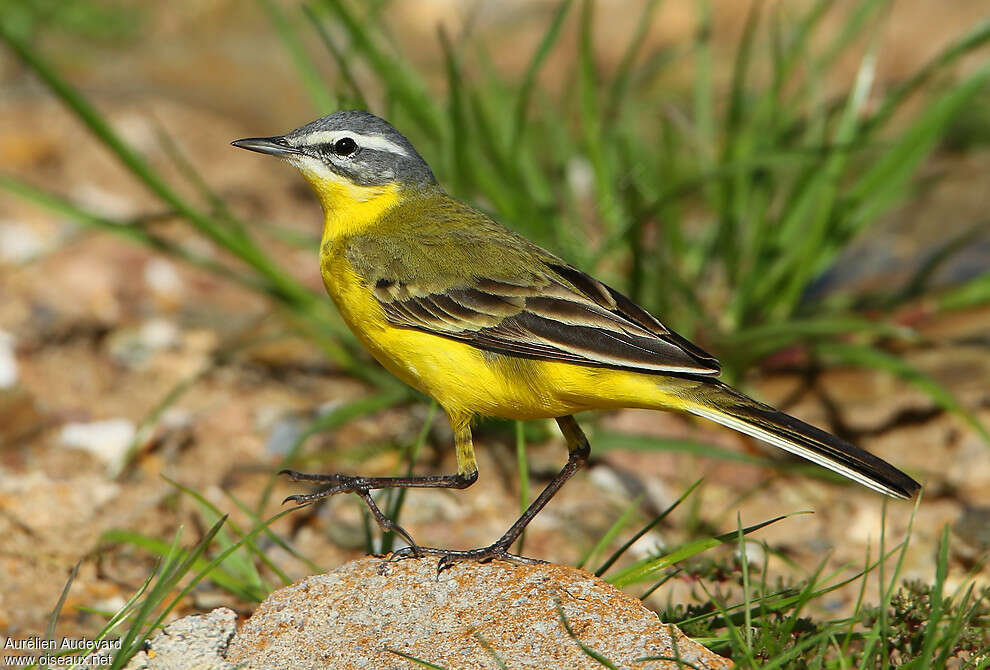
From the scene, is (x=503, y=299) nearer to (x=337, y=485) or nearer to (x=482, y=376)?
(x=482, y=376)

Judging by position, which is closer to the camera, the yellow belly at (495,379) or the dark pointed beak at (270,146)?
the yellow belly at (495,379)

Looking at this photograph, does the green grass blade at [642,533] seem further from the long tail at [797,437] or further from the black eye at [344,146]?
the black eye at [344,146]

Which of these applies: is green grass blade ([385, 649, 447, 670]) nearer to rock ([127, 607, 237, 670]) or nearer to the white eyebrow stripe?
rock ([127, 607, 237, 670])

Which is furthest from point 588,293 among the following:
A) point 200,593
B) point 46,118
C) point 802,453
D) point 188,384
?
point 46,118

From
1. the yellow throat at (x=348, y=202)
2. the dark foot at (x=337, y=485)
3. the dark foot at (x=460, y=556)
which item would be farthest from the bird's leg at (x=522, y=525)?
the yellow throat at (x=348, y=202)

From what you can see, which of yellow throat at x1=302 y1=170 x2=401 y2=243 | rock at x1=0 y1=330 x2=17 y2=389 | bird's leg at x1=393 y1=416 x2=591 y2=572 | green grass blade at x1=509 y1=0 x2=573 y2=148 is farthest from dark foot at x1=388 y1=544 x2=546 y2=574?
rock at x1=0 y1=330 x2=17 y2=389

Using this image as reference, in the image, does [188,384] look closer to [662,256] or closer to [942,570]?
[662,256]
